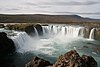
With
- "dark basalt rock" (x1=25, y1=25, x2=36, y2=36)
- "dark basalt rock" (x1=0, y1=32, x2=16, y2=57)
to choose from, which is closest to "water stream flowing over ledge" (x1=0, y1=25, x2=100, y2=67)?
"dark basalt rock" (x1=25, y1=25, x2=36, y2=36)

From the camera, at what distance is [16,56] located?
21156 millimetres

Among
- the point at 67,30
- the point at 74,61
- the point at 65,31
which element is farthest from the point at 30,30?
the point at 74,61

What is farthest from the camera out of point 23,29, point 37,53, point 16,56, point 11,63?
point 23,29

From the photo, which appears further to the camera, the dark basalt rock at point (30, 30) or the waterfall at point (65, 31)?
the waterfall at point (65, 31)

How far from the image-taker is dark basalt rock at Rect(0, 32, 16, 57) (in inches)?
822

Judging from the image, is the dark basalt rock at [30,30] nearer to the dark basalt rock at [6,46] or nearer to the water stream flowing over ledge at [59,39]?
the water stream flowing over ledge at [59,39]

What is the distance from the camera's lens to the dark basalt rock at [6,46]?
20.9 m

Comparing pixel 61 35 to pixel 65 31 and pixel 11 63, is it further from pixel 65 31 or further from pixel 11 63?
pixel 11 63

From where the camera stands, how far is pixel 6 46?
21891 mm

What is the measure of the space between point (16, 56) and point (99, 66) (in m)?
8.95

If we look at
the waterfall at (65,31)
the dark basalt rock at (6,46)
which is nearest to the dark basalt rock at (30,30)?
the waterfall at (65,31)

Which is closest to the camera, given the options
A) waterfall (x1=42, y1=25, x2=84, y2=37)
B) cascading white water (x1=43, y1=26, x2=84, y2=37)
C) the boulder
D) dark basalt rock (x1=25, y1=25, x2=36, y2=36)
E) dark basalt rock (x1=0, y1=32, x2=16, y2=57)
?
the boulder

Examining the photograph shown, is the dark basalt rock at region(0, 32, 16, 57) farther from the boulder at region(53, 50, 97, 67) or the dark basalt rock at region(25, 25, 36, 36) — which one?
the dark basalt rock at region(25, 25, 36, 36)

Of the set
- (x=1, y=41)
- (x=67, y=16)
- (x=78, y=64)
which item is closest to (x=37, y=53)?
(x=1, y=41)
